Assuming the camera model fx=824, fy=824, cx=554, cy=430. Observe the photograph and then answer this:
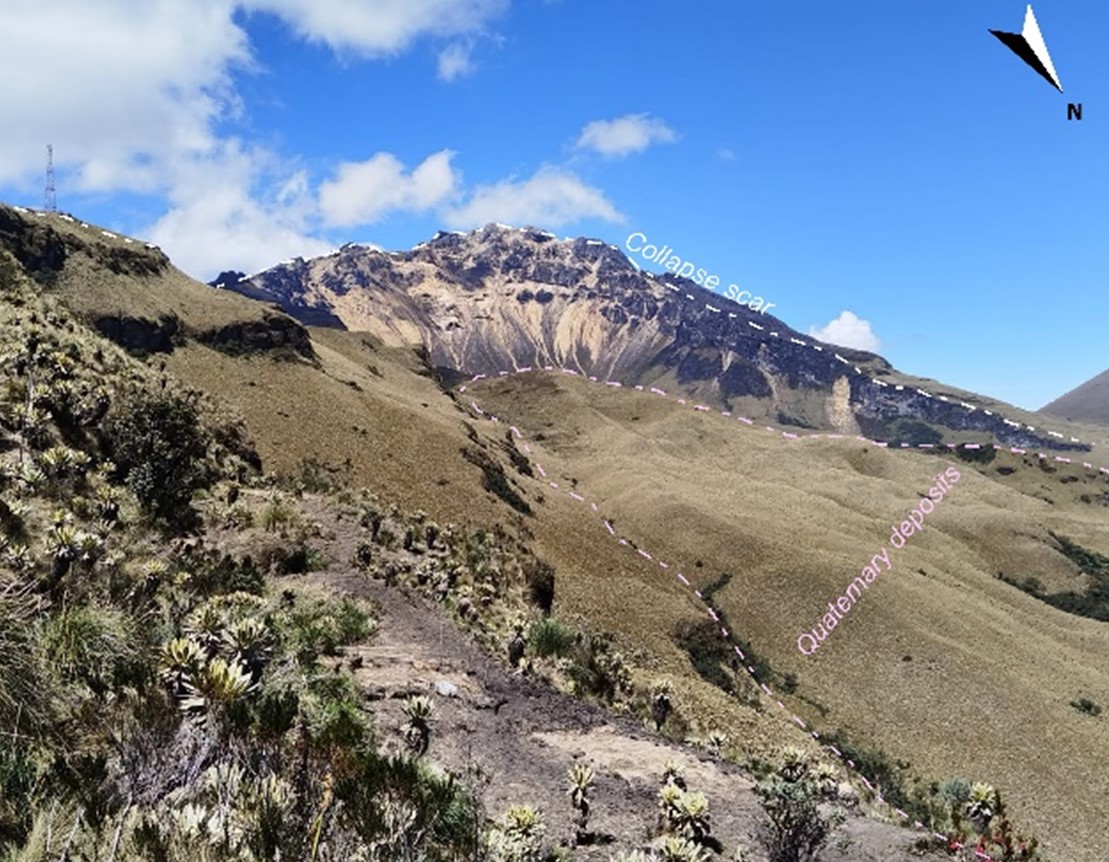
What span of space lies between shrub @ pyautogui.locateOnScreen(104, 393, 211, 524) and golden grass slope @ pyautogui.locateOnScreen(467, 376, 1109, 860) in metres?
19.7

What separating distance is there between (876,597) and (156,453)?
173ft

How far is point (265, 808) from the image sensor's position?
19.3ft

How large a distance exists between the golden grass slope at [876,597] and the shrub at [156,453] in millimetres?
19691

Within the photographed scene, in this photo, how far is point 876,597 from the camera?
61.6 meters

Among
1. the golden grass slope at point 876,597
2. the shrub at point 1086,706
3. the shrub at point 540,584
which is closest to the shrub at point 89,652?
the golden grass slope at point 876,597

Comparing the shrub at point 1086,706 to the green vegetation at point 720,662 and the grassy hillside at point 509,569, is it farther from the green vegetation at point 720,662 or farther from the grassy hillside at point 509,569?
the green vegetation at point 720,662

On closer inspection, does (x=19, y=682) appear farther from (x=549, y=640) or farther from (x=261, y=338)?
(x=261, y=338)

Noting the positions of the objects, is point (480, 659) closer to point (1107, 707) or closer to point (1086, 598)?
point (1107, 707)

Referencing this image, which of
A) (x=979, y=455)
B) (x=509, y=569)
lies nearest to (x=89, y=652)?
(x=509, y=569)

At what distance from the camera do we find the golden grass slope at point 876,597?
43.7 metres

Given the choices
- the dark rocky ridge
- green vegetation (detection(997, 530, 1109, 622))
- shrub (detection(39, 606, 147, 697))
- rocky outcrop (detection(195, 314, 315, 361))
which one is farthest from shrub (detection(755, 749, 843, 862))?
green vegetation (detection(997, 530, 1109, 622))

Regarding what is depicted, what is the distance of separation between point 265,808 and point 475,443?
211 feet

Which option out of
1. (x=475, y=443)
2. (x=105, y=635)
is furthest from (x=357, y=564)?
(x=475, y=443)

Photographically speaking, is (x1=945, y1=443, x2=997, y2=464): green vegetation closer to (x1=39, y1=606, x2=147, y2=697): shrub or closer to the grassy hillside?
the grassy hillside
